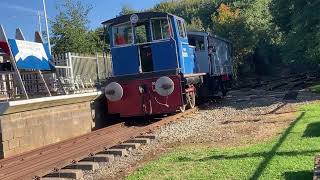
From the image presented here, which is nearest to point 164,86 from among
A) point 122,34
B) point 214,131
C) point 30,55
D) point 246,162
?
point 122,34

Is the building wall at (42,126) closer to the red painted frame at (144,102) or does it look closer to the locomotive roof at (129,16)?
the red painted frame at (144,102)

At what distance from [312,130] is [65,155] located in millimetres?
5008

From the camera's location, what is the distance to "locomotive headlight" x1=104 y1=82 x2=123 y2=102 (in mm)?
14430

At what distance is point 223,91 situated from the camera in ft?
76.7

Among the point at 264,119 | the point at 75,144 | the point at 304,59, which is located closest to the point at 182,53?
the point at 264,119

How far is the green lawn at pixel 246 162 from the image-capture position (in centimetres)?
656

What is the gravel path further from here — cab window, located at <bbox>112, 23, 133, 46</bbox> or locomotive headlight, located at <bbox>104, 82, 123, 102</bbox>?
cab window, located at <bbox>112, 23, 133, 46</bbox>

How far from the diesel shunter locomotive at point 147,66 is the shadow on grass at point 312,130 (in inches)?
195

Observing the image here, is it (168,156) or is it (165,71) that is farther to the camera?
(165,71)

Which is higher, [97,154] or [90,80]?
[90,80]

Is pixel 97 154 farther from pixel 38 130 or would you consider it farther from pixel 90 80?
pixel 90 80

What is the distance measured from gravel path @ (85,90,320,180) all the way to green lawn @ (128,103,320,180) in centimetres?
51

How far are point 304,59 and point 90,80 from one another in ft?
51.8

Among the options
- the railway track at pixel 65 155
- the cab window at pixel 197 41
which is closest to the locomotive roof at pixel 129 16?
the railway track at pixel 65 155
